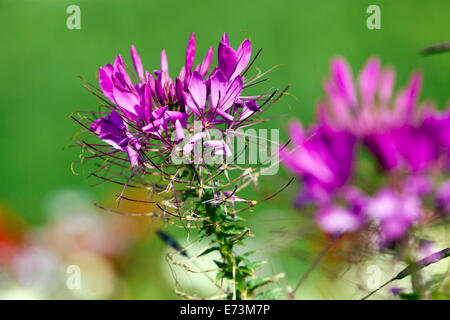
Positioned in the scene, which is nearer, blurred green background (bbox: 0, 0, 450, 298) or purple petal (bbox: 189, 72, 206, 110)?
purple petal (bbox: 189, 72, 206, 110)

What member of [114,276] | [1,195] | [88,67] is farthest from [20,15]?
[114,276]

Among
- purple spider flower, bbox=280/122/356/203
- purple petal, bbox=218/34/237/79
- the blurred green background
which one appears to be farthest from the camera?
the blurred green background

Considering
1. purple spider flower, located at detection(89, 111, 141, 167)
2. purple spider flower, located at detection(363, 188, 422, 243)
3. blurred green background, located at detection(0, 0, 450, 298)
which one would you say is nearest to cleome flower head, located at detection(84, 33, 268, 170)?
purple spider flower, located at detection(89, 111, 141, 167)

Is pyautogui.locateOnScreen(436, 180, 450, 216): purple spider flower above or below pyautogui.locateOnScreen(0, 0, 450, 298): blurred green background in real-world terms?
below

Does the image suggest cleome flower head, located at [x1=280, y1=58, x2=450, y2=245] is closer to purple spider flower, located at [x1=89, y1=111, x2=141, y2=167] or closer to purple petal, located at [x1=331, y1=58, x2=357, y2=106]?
purple petal, located at [x1=331, y1=58, x2=357, y2=106]

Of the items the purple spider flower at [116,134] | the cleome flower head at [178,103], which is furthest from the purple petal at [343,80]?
Result: the purple spider flower at [116,134]

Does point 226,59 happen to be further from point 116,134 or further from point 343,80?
point 343,80

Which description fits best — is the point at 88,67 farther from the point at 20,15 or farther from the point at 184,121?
the point at 184,121

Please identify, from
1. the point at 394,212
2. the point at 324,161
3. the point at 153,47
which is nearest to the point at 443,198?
the point at 394,212

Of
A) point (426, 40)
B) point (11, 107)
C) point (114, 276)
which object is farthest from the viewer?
point (426, 40)
